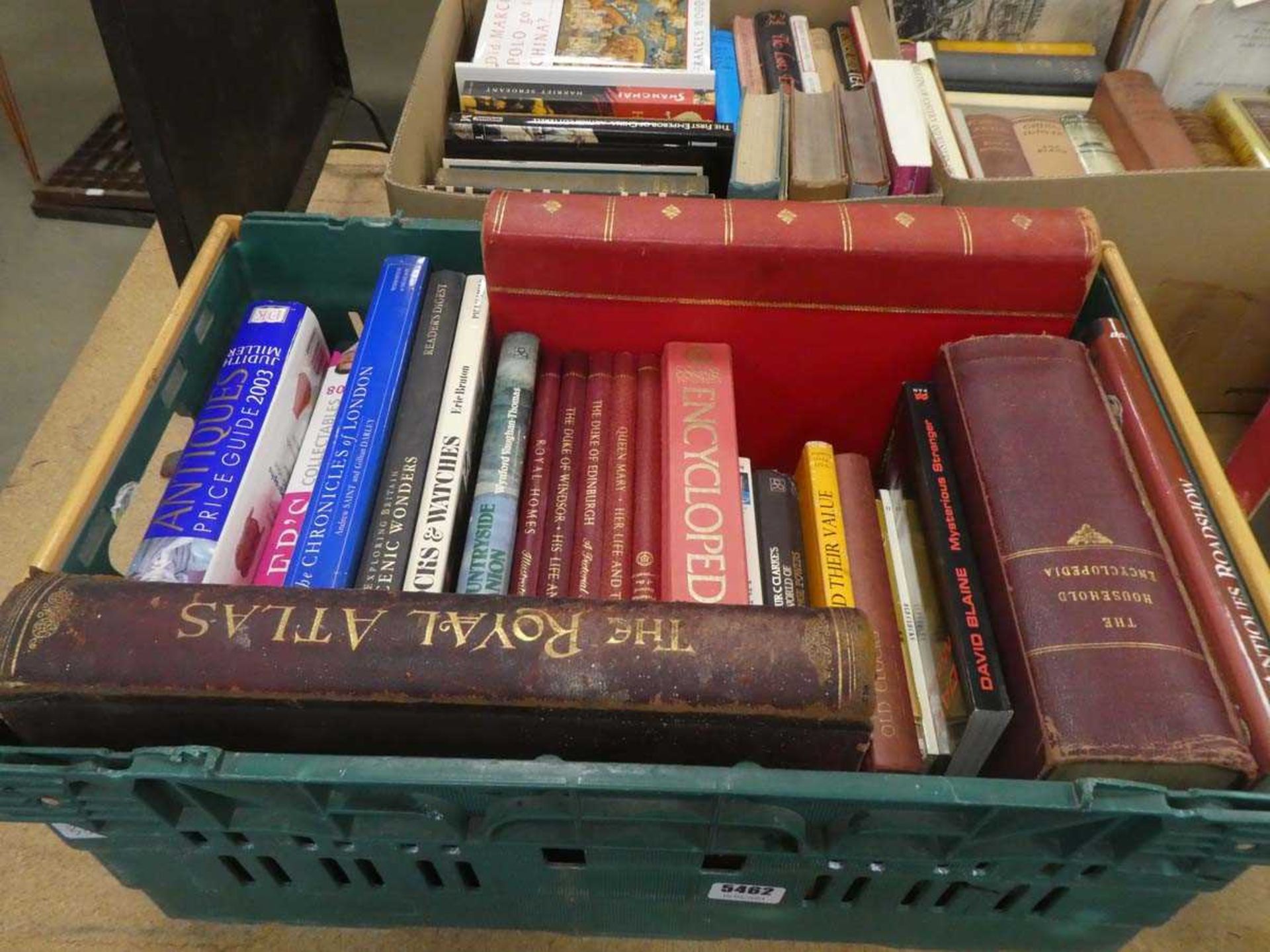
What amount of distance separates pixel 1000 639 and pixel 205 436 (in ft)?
2.14

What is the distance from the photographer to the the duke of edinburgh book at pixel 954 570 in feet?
2.06

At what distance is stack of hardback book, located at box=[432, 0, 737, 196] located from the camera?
3.27 ft

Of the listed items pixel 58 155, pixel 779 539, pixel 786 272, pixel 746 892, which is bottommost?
pixel 746 892

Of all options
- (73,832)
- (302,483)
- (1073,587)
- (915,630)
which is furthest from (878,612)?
(73,832)

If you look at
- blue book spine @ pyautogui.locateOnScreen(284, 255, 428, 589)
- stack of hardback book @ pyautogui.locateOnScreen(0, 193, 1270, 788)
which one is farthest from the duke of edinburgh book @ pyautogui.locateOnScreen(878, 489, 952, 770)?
blue book spine @ pyautogui.locateOnScreen(284, 255, 428, 589)

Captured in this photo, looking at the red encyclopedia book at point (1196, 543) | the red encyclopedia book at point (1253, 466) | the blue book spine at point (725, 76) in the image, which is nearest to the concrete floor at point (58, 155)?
the blue book spine at point (725, 76)

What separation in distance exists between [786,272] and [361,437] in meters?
0.39

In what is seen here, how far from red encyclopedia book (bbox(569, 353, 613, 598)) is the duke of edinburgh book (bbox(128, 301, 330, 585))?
26 centimetres

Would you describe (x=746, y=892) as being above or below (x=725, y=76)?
below

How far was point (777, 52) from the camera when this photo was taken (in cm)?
119

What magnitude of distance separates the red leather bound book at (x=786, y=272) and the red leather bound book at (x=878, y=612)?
0.13 metres

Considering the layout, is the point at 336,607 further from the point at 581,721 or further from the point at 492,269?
the point at 492,269

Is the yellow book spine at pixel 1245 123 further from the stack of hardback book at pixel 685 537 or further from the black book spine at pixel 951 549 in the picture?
the black book spine at pixel 951 549

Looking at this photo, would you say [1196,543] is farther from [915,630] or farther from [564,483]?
[564,483]
